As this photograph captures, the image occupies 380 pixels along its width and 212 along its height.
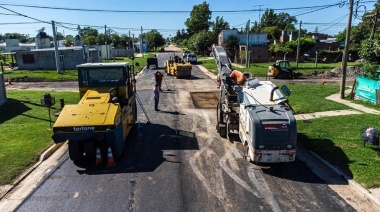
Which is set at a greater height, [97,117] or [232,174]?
[97,117]

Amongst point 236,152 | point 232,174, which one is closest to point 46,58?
point 236,152

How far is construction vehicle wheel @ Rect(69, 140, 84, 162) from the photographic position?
9.83 m

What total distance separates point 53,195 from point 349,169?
825 cm

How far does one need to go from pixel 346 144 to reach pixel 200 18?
100 meters

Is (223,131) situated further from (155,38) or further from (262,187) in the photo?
(155,38)

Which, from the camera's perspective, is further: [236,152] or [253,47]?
[253,47]

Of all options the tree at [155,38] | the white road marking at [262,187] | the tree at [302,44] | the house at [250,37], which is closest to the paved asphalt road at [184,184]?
the white road marking at [262,187]

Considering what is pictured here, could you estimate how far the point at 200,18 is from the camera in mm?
106625

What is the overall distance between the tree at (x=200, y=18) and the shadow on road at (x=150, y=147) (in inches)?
3753

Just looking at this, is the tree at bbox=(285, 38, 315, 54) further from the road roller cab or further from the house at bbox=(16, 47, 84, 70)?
the road roller cab

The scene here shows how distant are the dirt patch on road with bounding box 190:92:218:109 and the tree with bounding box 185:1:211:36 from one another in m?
86.0

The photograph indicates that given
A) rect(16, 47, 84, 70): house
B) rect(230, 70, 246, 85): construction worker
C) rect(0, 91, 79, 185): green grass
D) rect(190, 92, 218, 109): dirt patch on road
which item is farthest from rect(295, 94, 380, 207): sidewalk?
rect(16, 47, 84, 70): house

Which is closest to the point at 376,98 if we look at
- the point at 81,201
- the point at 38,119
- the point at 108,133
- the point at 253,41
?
the point at 108,133

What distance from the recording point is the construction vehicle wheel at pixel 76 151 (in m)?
9.83
